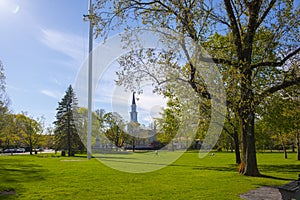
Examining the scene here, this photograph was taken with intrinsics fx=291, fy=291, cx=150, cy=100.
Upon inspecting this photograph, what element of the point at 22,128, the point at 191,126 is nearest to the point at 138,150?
the point at 22,128

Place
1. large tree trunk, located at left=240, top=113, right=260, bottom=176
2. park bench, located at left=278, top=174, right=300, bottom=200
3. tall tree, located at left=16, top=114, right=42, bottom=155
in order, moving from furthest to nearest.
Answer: tall tree, located at left=16, top=114, right=42, bottom=155, large tree trunk, located at left=240, top=113, right=260, bottom=176, park bench, located at left=278, top=174, right=300, bottom=200

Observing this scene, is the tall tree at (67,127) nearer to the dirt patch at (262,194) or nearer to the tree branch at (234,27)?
the tree branch at (234,27)

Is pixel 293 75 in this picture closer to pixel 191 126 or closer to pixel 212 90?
pixel 212 90

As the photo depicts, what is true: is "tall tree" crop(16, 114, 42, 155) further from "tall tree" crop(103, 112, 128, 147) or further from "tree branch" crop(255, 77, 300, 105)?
"tree branch" crop(255, 77, 300, 105)

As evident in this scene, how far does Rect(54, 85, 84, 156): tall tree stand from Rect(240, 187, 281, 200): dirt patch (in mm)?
38317

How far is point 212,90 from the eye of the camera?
12.0 metres

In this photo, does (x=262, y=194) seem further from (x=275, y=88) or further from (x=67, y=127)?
(x=67, y=127)

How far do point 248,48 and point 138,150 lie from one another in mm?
48204

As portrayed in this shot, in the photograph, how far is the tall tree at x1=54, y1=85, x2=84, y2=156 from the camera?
45.8 meters

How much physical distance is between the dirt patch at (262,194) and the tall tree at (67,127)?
3832cm

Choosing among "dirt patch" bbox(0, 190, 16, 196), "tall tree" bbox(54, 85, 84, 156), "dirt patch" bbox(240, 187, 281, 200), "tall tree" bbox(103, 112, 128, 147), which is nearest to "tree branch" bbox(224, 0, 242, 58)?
"dirt patch" bbox(240, 187, 281, 200)

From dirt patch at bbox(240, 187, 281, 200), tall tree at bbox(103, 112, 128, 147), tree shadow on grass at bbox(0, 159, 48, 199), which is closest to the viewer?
dirt patch at bbox(240, 187, 281, 200)

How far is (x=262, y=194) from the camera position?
29.4 feet

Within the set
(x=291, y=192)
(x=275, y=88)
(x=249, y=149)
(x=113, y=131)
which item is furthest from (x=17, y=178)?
(x=113, y=131)
